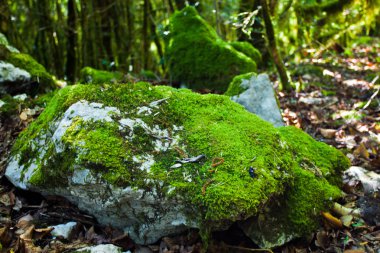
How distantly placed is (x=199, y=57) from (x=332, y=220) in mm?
4317

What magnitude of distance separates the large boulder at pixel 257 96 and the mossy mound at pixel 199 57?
1197mm

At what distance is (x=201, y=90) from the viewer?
21.1ft

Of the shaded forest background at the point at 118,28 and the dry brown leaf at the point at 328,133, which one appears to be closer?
the dry brown leaf at the point at 328,133

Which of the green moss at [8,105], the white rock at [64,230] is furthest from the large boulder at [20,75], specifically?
the white rock at [64,230]

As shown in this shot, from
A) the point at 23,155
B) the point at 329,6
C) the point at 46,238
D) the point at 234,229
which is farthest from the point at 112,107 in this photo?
the point at 329,6

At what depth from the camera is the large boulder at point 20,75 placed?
526 cm

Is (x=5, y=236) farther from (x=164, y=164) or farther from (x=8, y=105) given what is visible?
(x=8, y=105)

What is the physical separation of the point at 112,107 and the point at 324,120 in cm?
387

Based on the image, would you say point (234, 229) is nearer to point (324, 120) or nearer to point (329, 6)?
point (324, 120)

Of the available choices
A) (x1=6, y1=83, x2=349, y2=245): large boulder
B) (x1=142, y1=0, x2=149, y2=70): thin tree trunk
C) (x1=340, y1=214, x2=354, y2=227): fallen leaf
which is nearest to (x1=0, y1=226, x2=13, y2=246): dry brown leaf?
(x1=6, y1=83, x2=349, y2=245): large boulder

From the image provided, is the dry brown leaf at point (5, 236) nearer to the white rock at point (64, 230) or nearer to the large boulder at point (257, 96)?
the white rock at point (64, 230)

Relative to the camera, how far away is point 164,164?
2.90m

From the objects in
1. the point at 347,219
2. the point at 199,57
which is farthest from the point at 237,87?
the point at 347,219

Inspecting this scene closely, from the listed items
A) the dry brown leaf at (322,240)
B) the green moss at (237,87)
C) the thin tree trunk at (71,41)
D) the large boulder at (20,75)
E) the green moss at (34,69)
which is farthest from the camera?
the thin tree trunk at (71,41)
